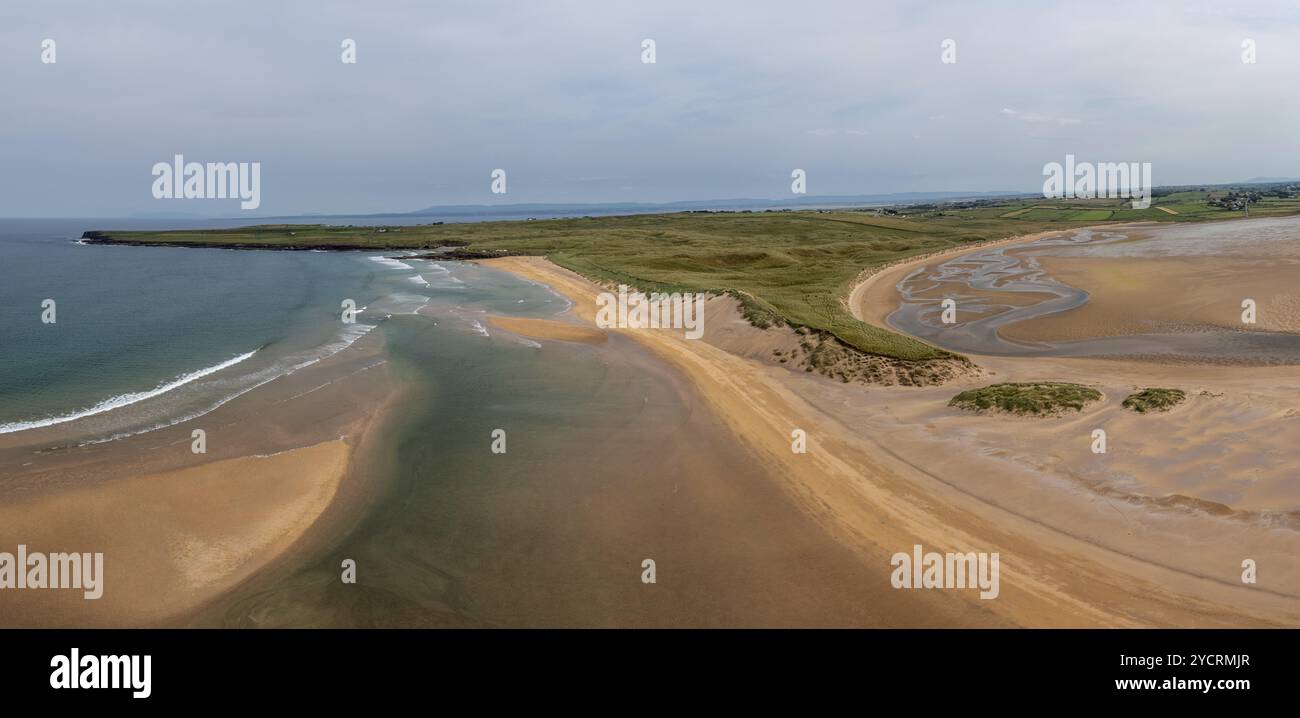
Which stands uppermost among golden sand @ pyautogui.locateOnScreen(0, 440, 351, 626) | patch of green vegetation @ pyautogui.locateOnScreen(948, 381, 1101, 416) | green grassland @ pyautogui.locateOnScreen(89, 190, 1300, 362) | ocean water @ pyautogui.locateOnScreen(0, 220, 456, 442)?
green grassland @ pyautogui.locateOnScreen(89, 190, 1300, 362)

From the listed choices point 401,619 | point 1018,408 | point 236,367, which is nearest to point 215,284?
point 236,367

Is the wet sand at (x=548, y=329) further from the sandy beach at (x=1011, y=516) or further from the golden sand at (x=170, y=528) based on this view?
the golden sand at (x=170, y=528)

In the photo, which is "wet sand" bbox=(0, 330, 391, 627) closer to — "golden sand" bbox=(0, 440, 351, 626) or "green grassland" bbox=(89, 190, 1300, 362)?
"golden sand" bbox=(0, 440, 351, 626)

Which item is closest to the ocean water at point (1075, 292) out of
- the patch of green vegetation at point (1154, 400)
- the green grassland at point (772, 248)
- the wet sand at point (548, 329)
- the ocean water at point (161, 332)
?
the green grassland at point (772, 248)

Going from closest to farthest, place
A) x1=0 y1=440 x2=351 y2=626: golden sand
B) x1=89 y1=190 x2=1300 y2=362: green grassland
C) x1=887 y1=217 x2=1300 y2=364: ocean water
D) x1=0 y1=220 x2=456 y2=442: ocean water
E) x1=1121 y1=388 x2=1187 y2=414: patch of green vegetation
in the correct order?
x1=0 y1=440 x2=351 y2=626: golden sand
x1=1121 y1=388 x2=1187 y2=414: patch of green vegetation
x1=0 y1=220 x2=456 y2=442: ocean water
x1=887 y1=217 x2=1300 y2=364: ocean water
x1=89 y1=190 x2=1300 y2=362: green grassland

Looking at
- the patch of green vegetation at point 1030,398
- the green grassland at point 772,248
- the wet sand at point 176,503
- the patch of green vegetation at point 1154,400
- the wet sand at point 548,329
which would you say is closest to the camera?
the wet sand at point 176,503

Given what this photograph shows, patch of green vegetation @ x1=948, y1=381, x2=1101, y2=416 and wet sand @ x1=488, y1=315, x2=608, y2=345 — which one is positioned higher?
wet sand @ x1=488, y1=315, x2=608, y2=345

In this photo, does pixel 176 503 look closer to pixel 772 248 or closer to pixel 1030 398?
pixel 1030 398

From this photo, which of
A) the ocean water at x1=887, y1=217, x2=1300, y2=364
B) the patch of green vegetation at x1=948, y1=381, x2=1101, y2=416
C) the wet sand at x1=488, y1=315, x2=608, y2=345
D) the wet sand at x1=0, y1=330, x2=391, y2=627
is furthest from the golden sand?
the ocean water at x1=887, y1=217, x2=1300, y2=364
